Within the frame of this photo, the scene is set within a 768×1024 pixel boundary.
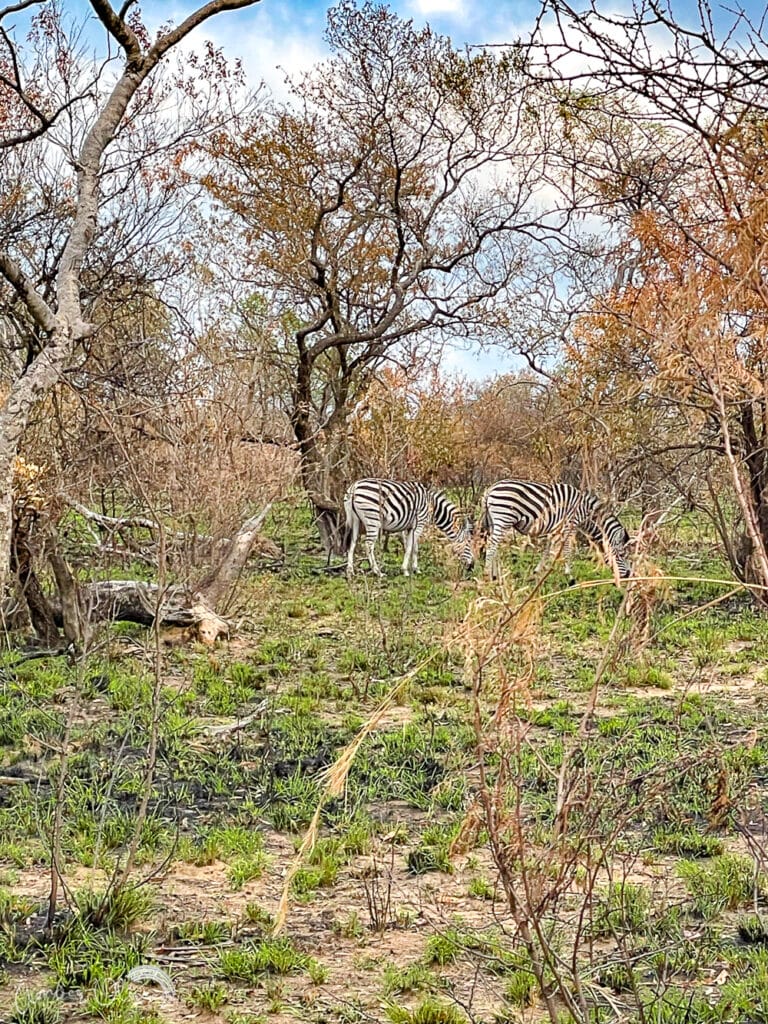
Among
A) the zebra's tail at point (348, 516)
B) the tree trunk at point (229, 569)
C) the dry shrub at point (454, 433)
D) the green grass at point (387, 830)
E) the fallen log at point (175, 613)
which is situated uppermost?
the dry shrub at point (454, 433)

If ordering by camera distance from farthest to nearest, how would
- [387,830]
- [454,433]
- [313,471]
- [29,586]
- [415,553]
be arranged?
[454,433] < [313,471] < [415,553] < [29,586] < [387,830]

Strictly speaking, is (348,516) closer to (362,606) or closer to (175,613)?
(362,606)

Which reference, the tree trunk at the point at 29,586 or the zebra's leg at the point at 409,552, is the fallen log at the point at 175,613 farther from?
the zebra's leg at the point at 409,552

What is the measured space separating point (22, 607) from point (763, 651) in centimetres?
803

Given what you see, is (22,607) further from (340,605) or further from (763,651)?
(763,651)

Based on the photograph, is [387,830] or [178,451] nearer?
[387,830]

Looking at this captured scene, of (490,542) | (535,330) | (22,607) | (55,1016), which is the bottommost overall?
(55,1016)

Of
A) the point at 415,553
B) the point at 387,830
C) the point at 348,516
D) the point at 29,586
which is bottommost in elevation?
the point at 387,830

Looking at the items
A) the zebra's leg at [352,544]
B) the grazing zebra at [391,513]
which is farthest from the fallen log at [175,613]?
the grazing zebra at [391,513]

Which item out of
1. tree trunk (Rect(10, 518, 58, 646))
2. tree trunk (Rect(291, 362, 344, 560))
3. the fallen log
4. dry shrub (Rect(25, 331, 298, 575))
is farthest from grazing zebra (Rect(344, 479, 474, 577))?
tree trunk (Rect(10, 518, 58, 646))

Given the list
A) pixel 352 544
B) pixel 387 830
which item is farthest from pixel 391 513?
pixel 387 830

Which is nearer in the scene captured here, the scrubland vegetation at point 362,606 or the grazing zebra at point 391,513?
the scrubland vegetation at point 362,606

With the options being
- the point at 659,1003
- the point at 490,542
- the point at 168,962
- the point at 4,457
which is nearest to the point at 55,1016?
the point at 168,962

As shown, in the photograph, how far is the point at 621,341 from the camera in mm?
13109
